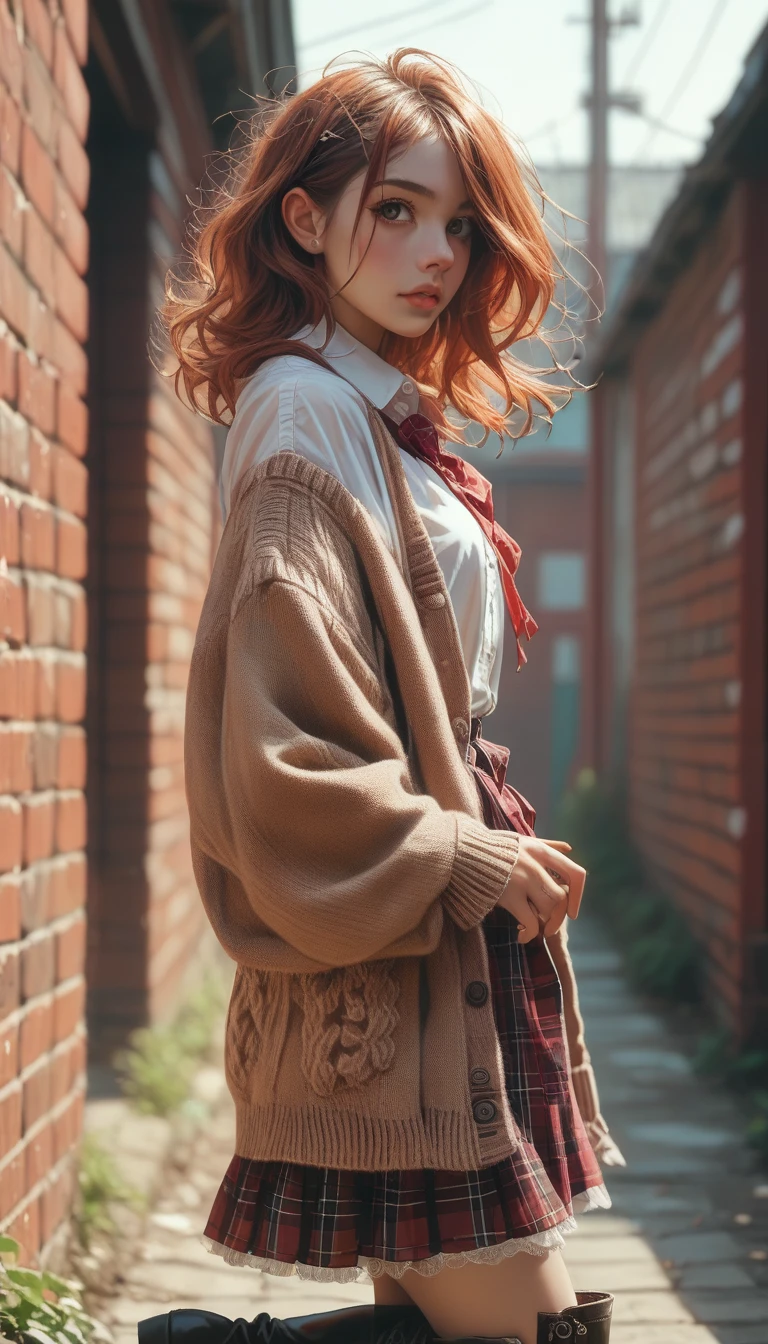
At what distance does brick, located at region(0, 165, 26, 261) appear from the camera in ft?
7.86

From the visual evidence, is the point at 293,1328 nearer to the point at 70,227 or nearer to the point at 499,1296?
the point at 499,1296

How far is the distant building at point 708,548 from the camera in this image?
5.56m

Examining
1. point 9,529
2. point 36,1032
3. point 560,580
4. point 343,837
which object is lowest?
point 36,1032

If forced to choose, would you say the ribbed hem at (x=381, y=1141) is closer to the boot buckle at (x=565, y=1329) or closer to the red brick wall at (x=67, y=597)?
the boot buckle at (x=565, y=1329)

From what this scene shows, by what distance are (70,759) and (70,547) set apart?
0.42 meters

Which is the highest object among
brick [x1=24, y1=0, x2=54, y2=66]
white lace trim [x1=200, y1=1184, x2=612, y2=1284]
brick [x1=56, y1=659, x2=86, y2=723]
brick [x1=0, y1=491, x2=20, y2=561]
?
brick [x1=24, y1=0, x2=54, y2=66]

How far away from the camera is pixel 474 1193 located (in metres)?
1.67

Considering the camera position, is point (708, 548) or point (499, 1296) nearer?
point (499, 1296)

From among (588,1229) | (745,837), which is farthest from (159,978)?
(745,837)

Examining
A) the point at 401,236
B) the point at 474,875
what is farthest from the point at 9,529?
the point at 474,875

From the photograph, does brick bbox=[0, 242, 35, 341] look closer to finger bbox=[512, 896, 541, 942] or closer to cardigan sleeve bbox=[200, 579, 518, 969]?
cardigan sleeve bbox=[200, 579, 518, 969]

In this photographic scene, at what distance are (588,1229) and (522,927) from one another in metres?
2.44

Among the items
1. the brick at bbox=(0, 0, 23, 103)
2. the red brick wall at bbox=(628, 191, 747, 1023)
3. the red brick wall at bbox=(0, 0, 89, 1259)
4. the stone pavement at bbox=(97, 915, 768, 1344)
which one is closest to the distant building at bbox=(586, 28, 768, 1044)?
the red brick wall at bbox=(628, 191, 747, 1023)

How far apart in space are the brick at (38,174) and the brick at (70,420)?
32 cm
